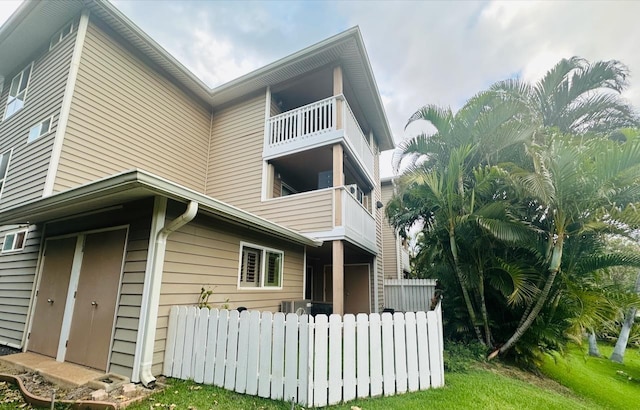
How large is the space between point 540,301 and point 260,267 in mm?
5966

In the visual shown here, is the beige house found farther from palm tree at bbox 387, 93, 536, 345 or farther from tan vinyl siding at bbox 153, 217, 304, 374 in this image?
palm tree at bbox 387, 93, 536, 345

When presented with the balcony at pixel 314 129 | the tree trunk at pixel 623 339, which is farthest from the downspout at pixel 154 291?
the tree trunk at pixel 623 339

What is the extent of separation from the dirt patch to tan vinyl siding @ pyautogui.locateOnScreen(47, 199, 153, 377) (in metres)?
0.44

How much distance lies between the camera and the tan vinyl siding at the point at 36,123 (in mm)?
6598

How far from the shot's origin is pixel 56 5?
23.5 feet

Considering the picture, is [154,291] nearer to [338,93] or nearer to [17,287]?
[17,287]

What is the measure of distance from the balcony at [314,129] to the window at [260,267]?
3.07 metres

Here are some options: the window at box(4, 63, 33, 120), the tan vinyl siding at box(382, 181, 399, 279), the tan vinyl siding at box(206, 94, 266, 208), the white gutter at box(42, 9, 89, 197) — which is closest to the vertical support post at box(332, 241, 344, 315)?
the tan vinyl siding at box(206, 94, 266, 208)

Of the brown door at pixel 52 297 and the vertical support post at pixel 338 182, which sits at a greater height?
the vertical support post at pixel 338 182

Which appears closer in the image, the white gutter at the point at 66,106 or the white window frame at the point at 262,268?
the white gutter at the point at 66,106

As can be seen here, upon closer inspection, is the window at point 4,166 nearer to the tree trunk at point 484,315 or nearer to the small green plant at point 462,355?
the small green plant at point 462,355

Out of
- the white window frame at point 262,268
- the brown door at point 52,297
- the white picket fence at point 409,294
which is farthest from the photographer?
the white picket fence at point 409,294

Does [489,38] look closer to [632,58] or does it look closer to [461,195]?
[632,58]

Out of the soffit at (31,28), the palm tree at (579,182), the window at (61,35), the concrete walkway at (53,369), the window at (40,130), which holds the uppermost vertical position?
the soffit at (31,28)
